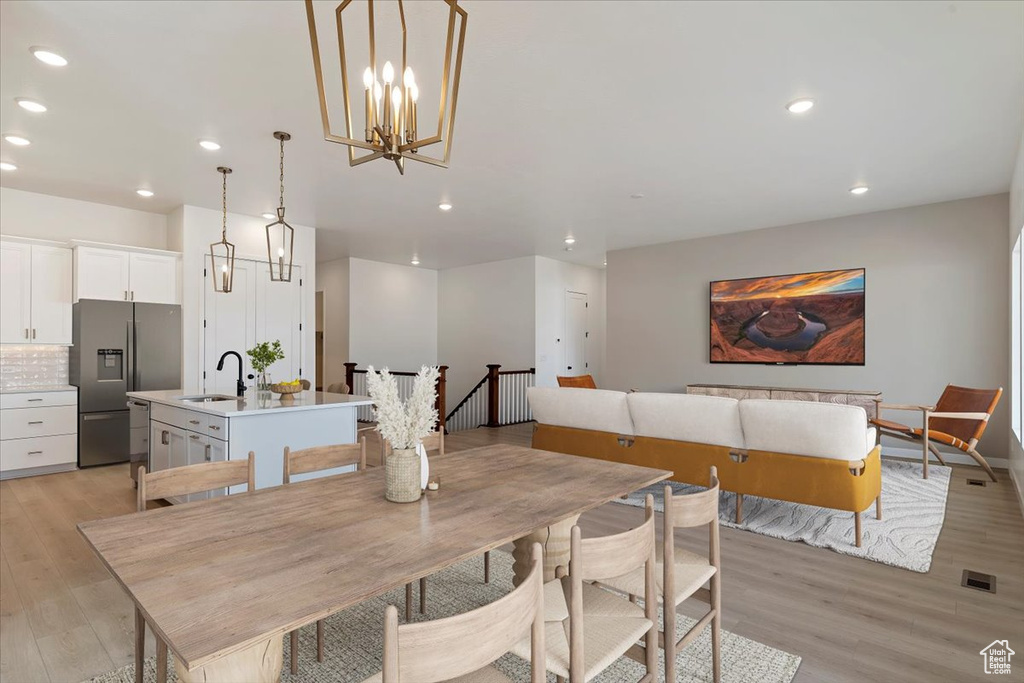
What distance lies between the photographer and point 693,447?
12.9 ft

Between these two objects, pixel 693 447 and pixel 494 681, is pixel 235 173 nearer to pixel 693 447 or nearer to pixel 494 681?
pixel 693 447

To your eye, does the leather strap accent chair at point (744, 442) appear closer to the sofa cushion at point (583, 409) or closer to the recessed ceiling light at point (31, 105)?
the sofa cushion at point (583, 409)

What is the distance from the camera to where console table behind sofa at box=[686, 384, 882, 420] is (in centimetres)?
573

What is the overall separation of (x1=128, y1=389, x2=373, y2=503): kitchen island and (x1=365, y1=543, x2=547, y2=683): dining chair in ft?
7.98

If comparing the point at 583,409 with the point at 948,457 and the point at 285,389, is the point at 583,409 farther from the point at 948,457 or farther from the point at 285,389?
the point at 948,457

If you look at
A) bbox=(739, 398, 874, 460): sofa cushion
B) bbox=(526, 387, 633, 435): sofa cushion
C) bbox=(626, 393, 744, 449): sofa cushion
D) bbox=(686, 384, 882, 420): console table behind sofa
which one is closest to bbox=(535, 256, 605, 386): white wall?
bbox=(686, 384, 882, 420): console table behind sofa

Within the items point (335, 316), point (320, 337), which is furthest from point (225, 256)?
point (320, 337)

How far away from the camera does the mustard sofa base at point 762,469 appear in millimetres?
3318

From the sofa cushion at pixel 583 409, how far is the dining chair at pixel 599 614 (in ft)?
8.55

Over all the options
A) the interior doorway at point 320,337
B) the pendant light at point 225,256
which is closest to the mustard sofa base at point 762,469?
the pendant light at point 225,256

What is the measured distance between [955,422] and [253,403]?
20.8 ft

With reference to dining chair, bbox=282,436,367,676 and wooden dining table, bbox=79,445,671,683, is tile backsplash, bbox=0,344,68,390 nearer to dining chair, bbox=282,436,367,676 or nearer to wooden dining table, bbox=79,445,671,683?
dining chair, bbox=282,436,367,676

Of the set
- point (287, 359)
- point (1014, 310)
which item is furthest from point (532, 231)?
point (1014, 310)

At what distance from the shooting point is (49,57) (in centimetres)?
289
